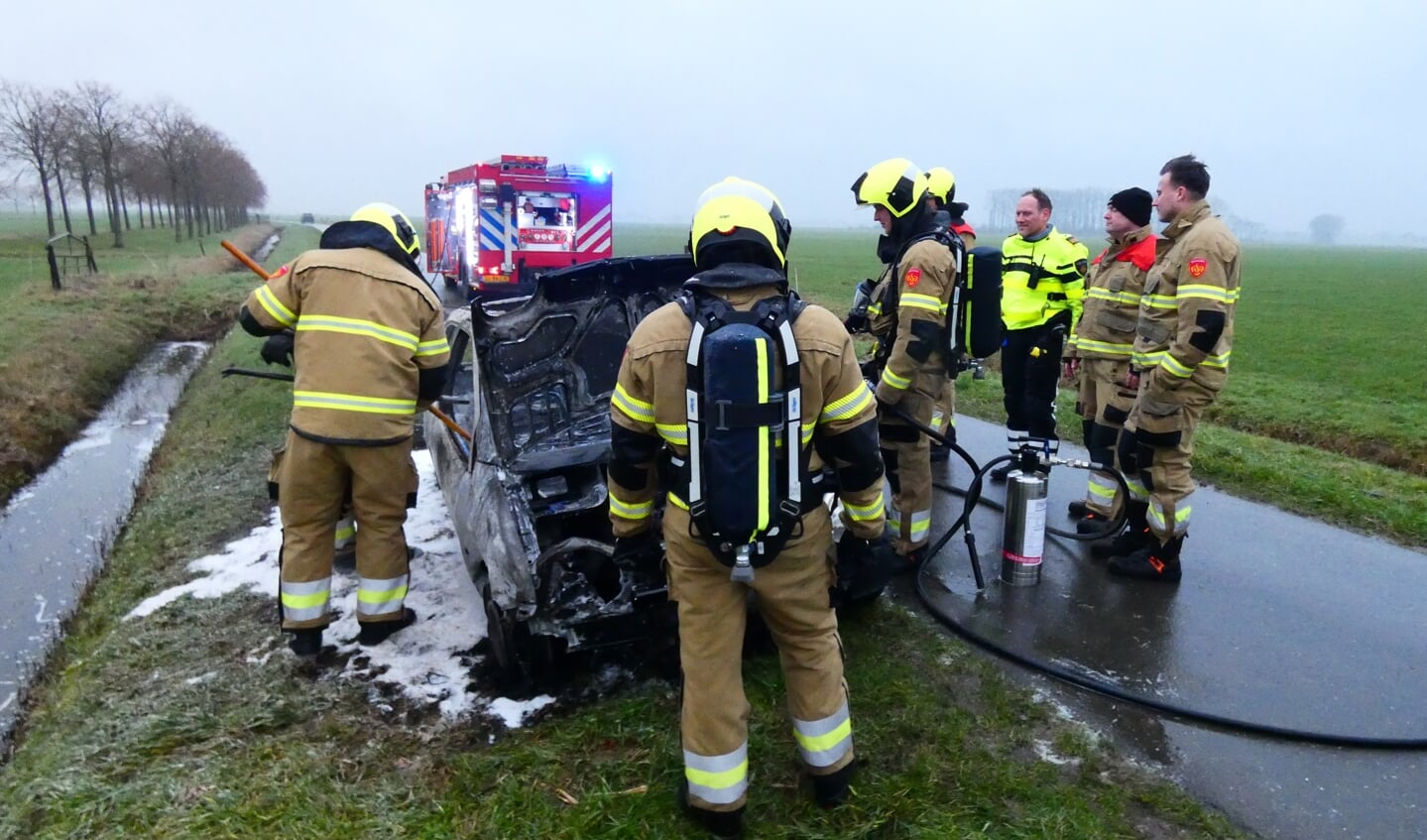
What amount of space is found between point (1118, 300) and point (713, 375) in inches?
158

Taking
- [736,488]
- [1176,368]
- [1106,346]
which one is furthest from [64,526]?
[1176,368]

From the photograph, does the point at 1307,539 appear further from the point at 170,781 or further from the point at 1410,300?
the point at 1410,300

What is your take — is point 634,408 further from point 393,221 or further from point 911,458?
point 911,458

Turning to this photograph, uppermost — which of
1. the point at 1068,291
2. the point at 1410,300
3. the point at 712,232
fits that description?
the point at 712,232

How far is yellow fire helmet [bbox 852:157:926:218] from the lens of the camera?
4.51m

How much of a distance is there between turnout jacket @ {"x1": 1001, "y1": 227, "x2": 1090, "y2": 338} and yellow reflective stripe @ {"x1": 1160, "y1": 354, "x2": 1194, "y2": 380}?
1.74 m

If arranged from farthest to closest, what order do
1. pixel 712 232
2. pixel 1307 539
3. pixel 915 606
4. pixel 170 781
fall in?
1. pixel 1307 539
2. pixel 915 606
3. pixel 170 781
4. pixel 712 232

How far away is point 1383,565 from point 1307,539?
0.43 meters

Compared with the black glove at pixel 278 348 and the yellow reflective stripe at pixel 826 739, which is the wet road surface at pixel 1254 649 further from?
the black glove at pixel 278 348

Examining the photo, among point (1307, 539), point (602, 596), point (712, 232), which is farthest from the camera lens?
point (1307, 539)

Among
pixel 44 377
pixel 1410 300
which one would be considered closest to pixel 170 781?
pixel 44 377

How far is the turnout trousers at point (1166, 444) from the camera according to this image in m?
4.54

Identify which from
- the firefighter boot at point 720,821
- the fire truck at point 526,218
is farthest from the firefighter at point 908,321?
the fire truck at point 526,218

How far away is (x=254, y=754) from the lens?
11.0 ft
